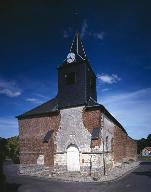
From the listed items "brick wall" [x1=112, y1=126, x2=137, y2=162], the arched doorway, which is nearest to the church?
the arched doorway

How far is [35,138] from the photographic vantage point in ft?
Answer: 72.3

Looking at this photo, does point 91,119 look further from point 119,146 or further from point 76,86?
point 119,146

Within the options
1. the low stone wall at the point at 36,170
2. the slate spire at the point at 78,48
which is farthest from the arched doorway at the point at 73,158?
the slate spire at the point at 78,48

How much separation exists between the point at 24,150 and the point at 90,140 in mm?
7265

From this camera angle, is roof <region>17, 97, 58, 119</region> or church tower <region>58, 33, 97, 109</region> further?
roof <region>17, 97, 58, 119</region>

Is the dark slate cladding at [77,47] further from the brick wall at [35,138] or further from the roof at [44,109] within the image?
the brick wall at [35,138]

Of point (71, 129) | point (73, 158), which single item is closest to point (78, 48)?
point (71, 129)

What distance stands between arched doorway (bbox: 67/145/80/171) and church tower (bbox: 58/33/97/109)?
382 cm

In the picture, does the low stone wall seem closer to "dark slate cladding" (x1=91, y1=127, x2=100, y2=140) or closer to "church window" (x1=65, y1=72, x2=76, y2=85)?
"dark slate cladding" (x1=91, y1=127, x2=100, y2=140)

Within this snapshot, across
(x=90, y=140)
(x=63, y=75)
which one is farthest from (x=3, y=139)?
(x=63, y=75)

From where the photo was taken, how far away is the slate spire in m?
22.2

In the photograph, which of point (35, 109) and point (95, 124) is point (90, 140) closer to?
point (95, 124)

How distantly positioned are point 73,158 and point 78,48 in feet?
34.1

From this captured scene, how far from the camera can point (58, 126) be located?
2098 cm
